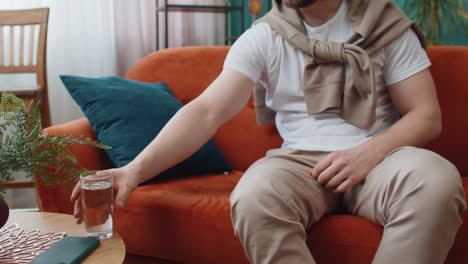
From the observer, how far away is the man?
101 cm

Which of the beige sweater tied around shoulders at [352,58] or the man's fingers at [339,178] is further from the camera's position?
the beige sweater tied around shoulders at [352,58]

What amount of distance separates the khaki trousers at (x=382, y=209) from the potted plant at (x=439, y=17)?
1579 millimetres

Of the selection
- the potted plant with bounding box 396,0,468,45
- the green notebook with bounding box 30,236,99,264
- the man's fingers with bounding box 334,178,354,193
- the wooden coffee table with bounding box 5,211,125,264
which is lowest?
the wooden coffee table with bounding box 5,211,125,264

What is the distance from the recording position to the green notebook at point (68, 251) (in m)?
0.82

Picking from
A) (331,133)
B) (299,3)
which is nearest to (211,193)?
(331,133)

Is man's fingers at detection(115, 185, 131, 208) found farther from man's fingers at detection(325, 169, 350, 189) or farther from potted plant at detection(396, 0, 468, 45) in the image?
potted plant at detection(396, 0, 468, 45)

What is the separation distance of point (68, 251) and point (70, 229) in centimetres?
15

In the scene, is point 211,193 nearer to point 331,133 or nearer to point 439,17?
point 331,133

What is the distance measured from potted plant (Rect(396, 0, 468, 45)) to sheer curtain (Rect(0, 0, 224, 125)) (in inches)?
62.9

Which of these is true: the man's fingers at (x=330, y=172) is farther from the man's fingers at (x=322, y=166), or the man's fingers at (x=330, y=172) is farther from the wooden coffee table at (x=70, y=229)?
the wooden coffee table at (x=70, y=229)

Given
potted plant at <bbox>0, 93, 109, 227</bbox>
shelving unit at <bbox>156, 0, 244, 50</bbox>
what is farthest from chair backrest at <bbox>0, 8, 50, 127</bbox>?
potted plant at <bbox>0, 93, 109, 227</bbox>

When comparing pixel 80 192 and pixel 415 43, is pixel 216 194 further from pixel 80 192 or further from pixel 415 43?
pixel 415 43

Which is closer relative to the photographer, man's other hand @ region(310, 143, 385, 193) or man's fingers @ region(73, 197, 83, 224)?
man's fingers @ region(73, 197, 83, 224)

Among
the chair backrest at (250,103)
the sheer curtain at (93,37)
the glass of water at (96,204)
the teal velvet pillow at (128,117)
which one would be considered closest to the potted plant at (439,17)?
the chair backrest at (250,103)
